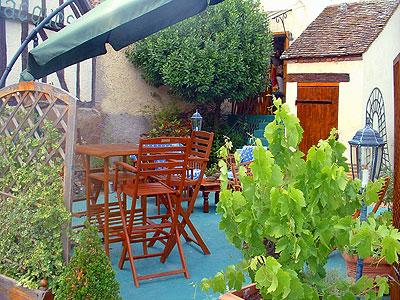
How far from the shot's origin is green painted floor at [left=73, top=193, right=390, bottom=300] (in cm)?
360

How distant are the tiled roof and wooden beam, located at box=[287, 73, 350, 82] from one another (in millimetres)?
378

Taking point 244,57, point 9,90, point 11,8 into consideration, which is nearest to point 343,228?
point 9,90

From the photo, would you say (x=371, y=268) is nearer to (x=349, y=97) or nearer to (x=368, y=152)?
(x=368, y=152)

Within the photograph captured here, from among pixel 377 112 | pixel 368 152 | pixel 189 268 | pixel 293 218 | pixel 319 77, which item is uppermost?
pixel 319 77

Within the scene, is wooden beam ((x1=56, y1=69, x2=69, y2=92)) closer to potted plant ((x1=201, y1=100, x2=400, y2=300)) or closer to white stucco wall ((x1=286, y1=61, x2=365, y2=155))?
white stucco wall ((x1=286, y1=61, x2=365, y2=155))

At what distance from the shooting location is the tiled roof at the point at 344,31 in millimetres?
8961

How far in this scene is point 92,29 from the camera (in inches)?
136

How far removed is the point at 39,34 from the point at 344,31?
242 inches

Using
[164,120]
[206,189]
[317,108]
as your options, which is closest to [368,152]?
[206,189]

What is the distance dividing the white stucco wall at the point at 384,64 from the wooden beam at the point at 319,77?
430 mm

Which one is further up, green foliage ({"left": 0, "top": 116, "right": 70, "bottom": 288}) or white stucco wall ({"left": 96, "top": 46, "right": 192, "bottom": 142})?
white stucco wall ({"left": 96, "top": 46, "right": 192, "bottom": 142})

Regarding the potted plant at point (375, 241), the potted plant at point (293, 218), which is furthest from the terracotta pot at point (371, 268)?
the potted plant at point (293, 218)

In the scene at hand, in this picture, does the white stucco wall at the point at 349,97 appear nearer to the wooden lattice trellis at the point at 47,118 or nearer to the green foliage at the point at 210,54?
the green foliage at the point at 210,54

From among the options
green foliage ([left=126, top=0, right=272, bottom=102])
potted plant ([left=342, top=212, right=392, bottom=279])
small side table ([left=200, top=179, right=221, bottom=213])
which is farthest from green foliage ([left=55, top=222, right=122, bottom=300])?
green foliage ([left=126, top=0, right=272, bottom=102])
